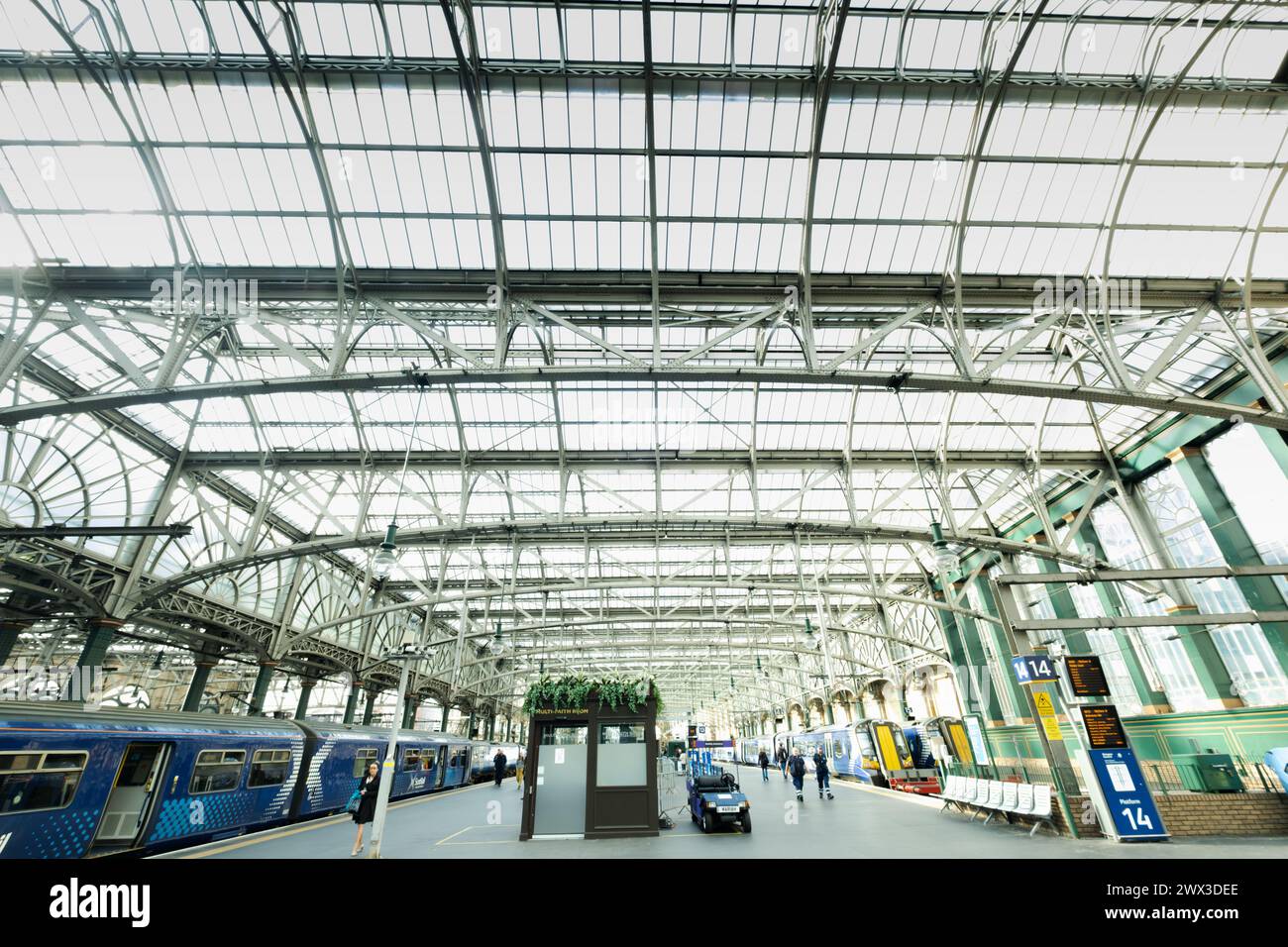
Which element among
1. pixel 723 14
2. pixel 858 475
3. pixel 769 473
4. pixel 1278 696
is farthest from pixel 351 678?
pixel 1278 696

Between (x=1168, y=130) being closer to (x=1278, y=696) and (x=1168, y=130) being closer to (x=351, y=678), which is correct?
(x=1278, y=696)

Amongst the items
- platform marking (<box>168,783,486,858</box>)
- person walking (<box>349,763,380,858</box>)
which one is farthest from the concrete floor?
person walking (<box>349,763,380,858</box>)

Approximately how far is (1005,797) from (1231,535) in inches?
458

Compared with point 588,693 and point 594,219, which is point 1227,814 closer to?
point 588,693

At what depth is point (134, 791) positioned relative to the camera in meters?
13.3

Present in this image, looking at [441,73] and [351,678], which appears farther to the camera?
[351,678]

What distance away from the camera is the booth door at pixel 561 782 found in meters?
14.6

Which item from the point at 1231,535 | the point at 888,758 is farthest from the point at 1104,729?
the point at 888,758
